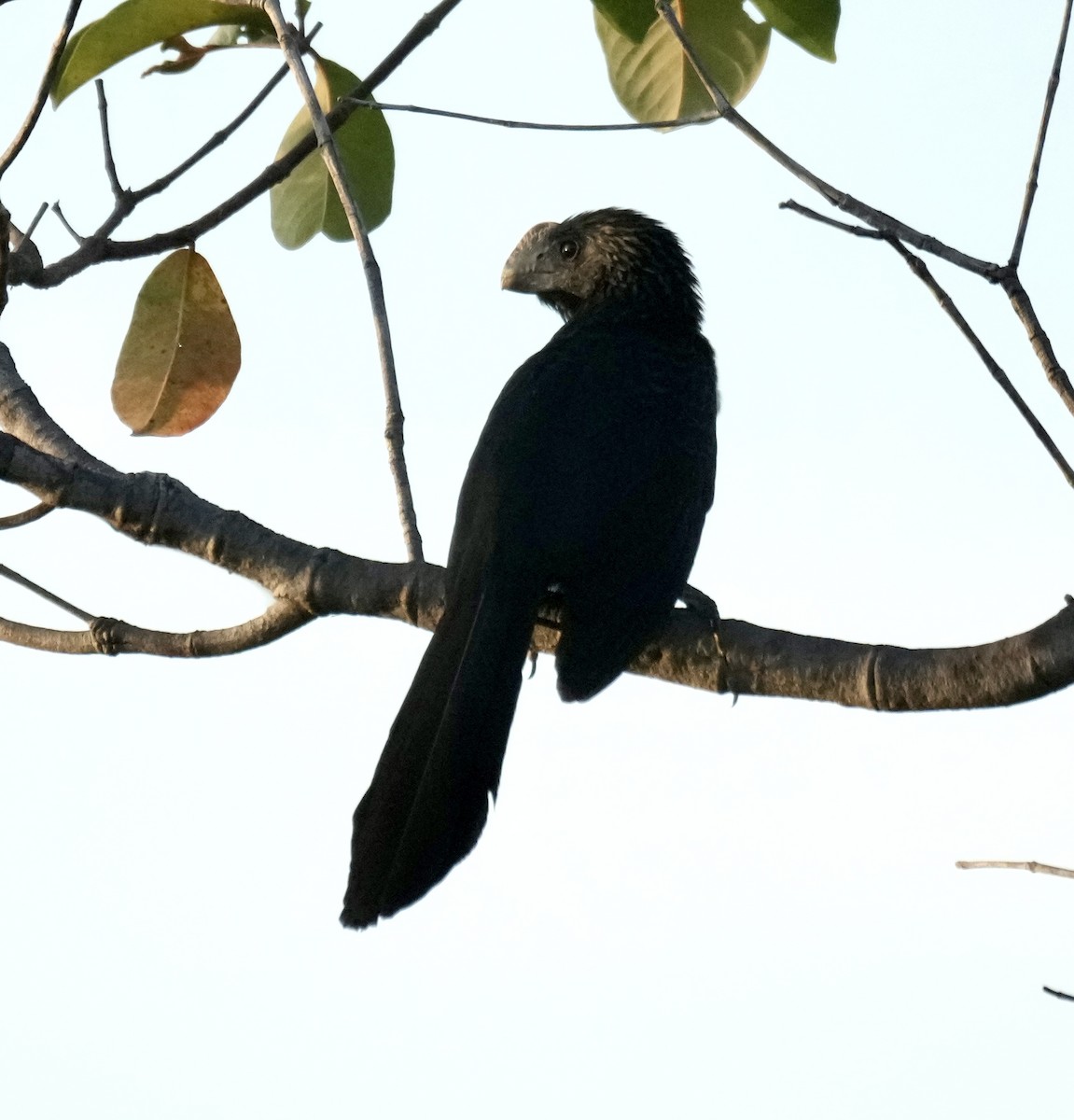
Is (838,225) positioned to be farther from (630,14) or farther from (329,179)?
(329,179)

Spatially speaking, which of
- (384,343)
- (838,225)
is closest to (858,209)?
(838,225)

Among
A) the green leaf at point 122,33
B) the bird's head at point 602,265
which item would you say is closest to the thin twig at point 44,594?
the green leaf at point 122,33

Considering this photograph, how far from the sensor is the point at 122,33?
10.3ft

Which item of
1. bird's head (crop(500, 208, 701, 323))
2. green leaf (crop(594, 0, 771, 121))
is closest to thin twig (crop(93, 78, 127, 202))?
green leaf (crop(594, 0, 771, 121))

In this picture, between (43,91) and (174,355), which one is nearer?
(43,91)

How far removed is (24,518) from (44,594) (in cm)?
14

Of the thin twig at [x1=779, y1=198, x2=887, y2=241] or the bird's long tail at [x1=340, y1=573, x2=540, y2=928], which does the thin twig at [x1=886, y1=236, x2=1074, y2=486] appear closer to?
the thin twig at [x1=779, y1=198, x2=887, y2=241]

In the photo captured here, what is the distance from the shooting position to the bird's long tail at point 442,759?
2416 mm

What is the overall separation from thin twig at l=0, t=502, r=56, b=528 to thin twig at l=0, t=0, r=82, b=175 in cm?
60

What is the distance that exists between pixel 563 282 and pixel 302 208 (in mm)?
1496

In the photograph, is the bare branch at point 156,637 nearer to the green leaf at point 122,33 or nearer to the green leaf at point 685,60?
the green leaf at point 122,33

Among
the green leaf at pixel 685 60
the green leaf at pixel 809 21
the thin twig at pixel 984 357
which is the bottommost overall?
the thin twig at pixel 984 357

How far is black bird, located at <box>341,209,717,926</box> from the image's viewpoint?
249 centimetres

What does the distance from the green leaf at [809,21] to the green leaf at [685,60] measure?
0.25m
